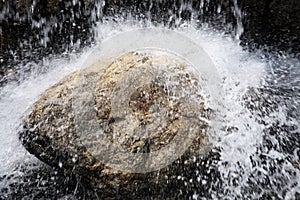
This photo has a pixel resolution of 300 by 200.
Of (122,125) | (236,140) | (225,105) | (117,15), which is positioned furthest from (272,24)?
(122,125)

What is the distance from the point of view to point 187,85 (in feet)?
9.37

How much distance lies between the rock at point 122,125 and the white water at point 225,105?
25 cm

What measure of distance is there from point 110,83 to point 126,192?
99cm

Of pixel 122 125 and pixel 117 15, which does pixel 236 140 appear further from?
pixel 117 15

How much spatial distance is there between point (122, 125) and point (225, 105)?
3.66 feet

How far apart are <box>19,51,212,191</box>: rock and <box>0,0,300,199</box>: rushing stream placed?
0.19 meters

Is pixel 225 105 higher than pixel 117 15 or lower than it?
lower

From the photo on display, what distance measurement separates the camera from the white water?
274cm

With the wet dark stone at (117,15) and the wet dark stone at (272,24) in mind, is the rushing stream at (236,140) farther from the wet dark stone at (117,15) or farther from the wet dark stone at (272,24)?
the wet dark stone at (117,15)

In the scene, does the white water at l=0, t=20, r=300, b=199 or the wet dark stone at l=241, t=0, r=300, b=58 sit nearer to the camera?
the white water at l=0, t=20, r=300, b=199

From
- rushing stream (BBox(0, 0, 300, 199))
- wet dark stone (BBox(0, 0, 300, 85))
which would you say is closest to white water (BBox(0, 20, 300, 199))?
rushing stream (BBox(0, 0, 300, 199))

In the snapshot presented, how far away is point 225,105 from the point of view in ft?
9.99

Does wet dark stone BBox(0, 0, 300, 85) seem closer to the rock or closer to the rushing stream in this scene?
the rushing stream

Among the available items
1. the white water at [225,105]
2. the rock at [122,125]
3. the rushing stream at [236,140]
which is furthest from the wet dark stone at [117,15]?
the rock at [122,125]
